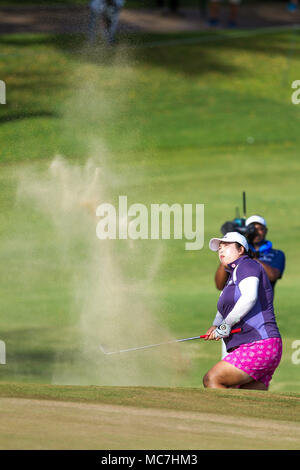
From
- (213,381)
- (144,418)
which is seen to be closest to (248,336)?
(213,381)

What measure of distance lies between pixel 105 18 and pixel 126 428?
15939mm

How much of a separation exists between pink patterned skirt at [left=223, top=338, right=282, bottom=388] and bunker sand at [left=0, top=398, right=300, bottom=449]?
1.02 metres

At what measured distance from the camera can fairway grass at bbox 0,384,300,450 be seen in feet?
19.6

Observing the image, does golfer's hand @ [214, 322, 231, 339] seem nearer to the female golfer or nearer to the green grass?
the female golfer

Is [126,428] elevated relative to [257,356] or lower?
lower

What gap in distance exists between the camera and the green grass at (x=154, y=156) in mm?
12633

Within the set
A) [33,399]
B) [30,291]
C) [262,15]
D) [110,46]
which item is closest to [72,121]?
[110,46]

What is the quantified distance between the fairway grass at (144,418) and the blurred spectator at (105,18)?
1325cm

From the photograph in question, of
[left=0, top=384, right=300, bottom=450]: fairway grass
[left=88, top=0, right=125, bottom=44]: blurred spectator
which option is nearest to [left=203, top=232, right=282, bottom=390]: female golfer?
[left=0, top=384, right=300, bottom=450]: fairway grass

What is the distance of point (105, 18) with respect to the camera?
69.8 feet

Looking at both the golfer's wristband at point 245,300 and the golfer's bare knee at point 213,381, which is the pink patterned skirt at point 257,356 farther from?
the golfer's wristband at point 245,300

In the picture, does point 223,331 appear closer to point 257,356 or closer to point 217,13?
point 257,356

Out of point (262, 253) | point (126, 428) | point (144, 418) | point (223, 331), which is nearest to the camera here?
point (126, 428)

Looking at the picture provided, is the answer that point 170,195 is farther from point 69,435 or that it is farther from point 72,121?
point 69,435
